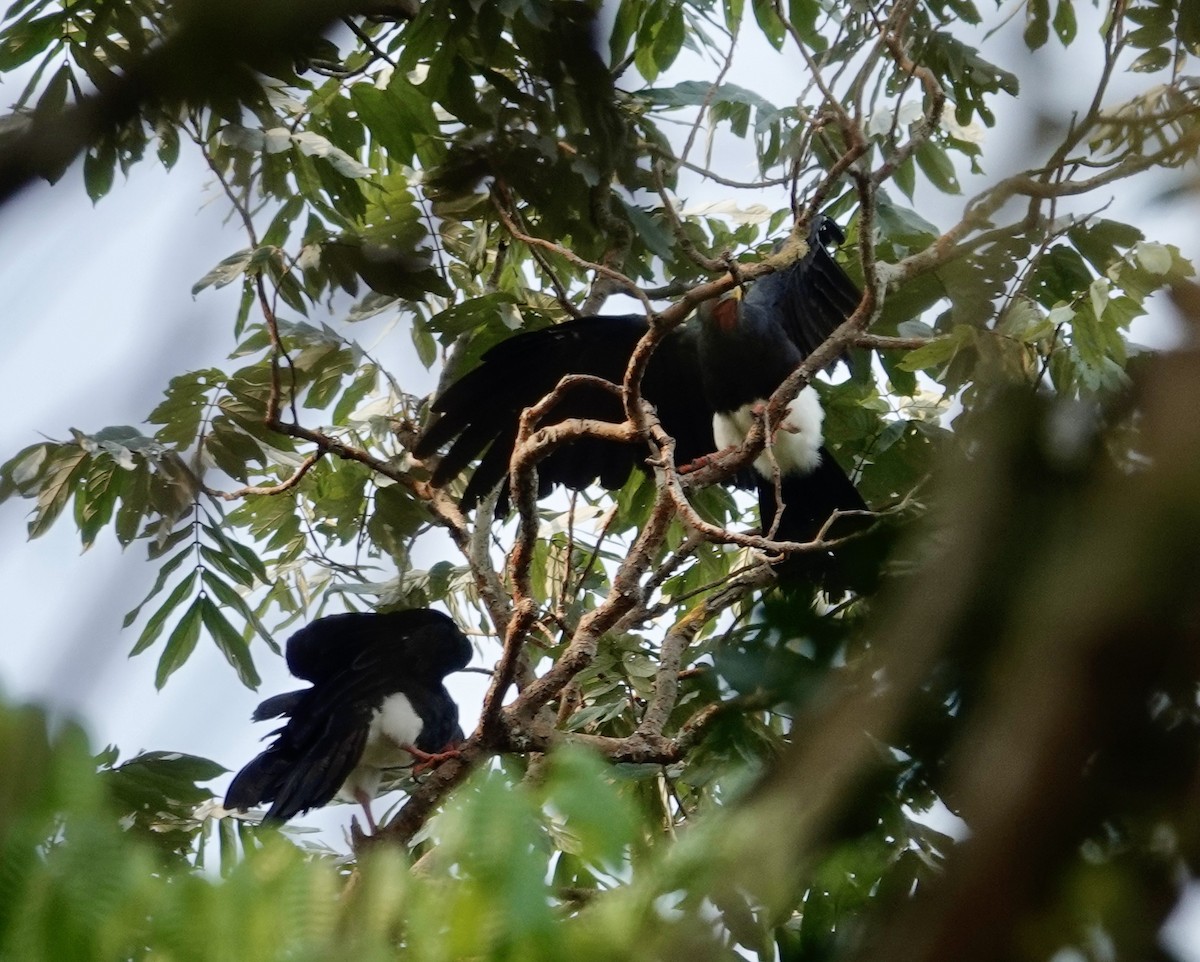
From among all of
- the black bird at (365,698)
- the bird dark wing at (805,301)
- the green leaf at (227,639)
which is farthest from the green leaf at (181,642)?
the bird dark wing at (805,301)

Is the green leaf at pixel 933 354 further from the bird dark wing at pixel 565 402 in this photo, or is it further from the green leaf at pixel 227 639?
the green leaf at pixel 227 639

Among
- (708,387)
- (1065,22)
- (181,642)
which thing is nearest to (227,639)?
(181,642)

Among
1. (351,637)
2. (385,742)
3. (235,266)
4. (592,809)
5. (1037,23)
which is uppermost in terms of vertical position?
(235,266)

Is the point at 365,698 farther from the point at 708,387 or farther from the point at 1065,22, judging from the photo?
the point at 1065,22

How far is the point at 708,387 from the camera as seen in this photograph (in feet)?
10.7

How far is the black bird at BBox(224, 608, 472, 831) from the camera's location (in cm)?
272

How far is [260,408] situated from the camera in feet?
7.63

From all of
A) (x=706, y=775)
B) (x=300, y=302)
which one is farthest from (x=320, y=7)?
(x=300, y=302)

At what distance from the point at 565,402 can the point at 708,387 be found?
37cm

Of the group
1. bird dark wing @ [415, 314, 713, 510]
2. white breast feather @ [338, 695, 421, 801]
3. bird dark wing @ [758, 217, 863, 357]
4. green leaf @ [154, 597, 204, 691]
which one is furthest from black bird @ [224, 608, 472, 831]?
bird dark wing @ [758, 217, 863, 357]

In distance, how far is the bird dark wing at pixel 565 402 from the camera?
2879 mm

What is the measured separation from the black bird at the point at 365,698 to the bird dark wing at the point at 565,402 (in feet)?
1.11

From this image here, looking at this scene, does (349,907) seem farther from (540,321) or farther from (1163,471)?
(540,321)

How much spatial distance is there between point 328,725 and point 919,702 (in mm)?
2418
